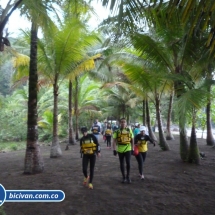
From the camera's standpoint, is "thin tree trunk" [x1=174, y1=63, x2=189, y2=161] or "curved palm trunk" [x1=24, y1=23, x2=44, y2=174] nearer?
"curved palm trunk" [x1=24, y1=23, x2=44, y2=174]

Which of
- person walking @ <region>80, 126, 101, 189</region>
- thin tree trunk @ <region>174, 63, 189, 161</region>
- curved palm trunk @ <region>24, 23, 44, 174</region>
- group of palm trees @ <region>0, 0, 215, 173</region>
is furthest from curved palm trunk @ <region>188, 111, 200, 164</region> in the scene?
curved palm trunk @ <region>24, 23, 44, 174</region>

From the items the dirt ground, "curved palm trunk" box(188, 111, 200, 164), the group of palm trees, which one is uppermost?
the group of palm trees

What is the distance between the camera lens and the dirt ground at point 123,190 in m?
4.48

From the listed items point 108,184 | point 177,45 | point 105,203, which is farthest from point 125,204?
point 177,45

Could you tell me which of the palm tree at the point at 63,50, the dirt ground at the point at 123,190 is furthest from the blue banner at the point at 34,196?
the palm tree at the point at 63,50

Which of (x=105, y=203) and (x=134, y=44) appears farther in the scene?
(x=134, y=44)

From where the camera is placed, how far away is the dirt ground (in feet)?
14.7

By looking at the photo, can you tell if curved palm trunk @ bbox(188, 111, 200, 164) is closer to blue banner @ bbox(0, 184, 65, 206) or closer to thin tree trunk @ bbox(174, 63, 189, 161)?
thin tree trunk @ bbox(174, 63, 189, 161)

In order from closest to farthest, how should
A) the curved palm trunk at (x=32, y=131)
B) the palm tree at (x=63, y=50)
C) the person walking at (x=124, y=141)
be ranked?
the person walking at (x=124, y=141), the curved palm trunk at (x=32, y=131), the palm tree at (x=63, y=50)

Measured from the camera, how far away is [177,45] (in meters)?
8.59

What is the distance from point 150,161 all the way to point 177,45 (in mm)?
4452

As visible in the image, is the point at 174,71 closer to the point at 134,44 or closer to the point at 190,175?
the point at 134,44

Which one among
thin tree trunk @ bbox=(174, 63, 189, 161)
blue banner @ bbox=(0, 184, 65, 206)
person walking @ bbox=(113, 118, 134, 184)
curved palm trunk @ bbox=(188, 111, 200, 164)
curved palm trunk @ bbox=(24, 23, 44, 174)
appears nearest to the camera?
blue banner @ bbox=(0, 184, 65, 206)

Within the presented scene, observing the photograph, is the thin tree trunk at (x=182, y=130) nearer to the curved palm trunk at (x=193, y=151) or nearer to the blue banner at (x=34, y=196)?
the curved palm trunk at (x=193, y=151)
